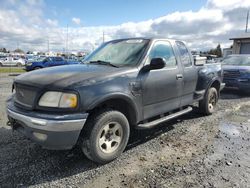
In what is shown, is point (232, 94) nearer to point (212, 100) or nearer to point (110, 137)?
point (212, 100)

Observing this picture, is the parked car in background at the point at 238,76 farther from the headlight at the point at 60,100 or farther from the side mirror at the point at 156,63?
the headlight at the point at 60,100

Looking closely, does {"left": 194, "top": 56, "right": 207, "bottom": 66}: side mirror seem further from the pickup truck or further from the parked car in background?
the parked car in background

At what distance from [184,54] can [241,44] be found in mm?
25183

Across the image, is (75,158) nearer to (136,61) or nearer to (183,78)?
(136,61)

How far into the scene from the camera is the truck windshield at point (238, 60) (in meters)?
10.6

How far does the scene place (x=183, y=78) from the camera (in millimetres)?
5020

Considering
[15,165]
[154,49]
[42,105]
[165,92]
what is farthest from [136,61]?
[15,165]

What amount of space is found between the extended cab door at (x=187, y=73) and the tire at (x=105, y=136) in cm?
191

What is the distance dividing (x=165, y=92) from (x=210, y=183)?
181 centimetres

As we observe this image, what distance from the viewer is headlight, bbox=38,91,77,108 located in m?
3.13

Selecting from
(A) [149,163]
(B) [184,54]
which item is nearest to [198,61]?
(B) [184,54]

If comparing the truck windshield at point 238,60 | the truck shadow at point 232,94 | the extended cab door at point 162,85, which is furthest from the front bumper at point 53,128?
the truck windshield at point 238,60

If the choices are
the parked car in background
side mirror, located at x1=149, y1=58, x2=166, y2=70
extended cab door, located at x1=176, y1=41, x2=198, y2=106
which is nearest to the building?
the parked car in background

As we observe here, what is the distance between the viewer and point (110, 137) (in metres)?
3.72
